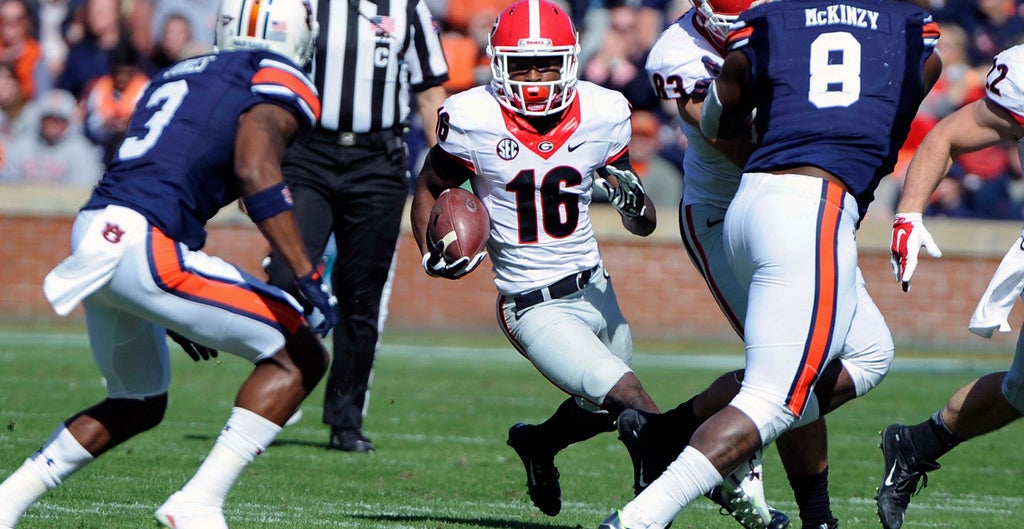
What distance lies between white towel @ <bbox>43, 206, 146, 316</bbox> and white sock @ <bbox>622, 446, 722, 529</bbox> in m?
1.42

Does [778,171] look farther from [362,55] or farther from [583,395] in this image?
[362,55]

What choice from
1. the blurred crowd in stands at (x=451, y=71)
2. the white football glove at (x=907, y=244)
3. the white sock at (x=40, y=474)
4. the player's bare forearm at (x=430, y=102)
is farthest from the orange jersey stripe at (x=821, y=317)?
the blurred crowd in stands at (x=451, y=71)

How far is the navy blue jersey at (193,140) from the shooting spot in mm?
3729

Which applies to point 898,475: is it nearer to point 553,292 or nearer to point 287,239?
point 553,292

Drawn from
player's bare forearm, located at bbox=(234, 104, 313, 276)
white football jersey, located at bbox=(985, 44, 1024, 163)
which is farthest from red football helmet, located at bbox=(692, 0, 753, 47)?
player's bare forearm, located at bbox=(234, 104, 313, 276)

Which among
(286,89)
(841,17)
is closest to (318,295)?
(286,89)

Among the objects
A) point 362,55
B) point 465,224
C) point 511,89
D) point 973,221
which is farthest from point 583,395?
point 973,221

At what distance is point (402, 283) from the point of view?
41.0 ft

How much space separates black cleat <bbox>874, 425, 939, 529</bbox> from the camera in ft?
14.4

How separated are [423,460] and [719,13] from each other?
2.42 meters

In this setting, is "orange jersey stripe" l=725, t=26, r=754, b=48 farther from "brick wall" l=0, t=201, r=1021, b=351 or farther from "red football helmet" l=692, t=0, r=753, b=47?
"brick wall" l=0, t=201, r=1021, b=351

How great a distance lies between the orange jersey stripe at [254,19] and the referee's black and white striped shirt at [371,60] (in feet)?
7.44

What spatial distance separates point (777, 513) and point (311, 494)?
167cm

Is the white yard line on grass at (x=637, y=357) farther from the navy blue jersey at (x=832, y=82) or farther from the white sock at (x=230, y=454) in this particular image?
the white sock at (x=230, y=454)
